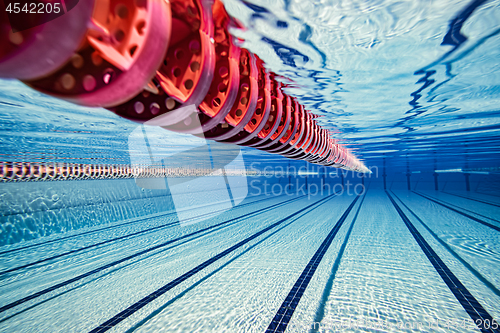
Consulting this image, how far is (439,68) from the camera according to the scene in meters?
2.73

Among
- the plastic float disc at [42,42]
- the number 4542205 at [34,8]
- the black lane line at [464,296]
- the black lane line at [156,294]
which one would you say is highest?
the number 4542205 at [34,8]

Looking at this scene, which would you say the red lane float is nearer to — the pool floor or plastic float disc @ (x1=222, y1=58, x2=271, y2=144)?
plastic float disc @ (x1=222, y1=58, x2=271, y2=144)

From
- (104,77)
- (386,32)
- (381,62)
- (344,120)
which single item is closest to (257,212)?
(344,120)

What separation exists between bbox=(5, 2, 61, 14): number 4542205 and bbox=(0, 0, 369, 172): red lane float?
0.09 feet

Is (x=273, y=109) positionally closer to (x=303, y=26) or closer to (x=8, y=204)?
(x=303, y=26)

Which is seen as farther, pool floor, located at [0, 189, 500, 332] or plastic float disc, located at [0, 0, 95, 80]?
pool floor, located at [0, 189, 500, 332]

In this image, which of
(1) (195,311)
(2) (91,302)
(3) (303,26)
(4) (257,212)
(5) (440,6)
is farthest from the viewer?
(4) (257,212)

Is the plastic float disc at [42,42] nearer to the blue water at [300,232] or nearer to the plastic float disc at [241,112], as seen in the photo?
the plastic float disc at [241,112]

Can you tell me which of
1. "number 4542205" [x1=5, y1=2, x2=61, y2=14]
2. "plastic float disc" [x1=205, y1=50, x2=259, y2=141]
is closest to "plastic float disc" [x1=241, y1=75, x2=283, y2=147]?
"plastic float disc" [x1=205, y1=50, x2=259, y2=141]

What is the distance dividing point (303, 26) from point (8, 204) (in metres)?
6.82

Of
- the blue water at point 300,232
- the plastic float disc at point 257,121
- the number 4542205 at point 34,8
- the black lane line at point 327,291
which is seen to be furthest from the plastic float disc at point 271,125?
the number 4542205 at point 34,8

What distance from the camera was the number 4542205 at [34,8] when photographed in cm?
64

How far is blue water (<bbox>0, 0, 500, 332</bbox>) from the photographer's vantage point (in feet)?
6.84

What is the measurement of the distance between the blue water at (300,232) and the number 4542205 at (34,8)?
133 centimetres
